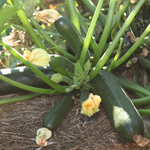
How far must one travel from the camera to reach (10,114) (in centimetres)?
137

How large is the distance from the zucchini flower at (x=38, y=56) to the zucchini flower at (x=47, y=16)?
0.24 meters

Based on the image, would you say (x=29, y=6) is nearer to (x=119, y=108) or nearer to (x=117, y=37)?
(x=117, y=37)

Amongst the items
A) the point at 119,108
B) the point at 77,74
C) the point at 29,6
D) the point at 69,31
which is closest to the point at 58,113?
the point at 77,74

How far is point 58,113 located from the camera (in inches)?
48.8

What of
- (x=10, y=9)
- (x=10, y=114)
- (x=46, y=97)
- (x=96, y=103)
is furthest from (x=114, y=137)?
(x=10, y=9)

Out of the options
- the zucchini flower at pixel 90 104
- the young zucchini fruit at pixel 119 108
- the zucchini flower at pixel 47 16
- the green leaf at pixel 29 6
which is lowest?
the young zucchini fruit at pixel 119 108

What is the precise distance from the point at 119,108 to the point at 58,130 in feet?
1.29

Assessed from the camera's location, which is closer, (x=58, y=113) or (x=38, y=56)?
(x=38, y=56)

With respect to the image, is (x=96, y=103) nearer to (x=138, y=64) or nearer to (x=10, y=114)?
(x=10, y=114)

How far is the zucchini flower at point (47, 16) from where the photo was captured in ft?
3.72

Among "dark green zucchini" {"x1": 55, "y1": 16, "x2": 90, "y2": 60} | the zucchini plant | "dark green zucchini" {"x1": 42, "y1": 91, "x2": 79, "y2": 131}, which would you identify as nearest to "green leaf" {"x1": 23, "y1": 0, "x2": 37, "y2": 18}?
the zucchini plant

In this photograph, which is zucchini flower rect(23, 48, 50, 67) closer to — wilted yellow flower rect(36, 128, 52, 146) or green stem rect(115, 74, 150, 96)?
wilted yellow flower rect(36, 128, 52, 146)

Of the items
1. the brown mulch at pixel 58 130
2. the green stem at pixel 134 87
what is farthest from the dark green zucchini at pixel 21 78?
the green stem at pixel 134 87

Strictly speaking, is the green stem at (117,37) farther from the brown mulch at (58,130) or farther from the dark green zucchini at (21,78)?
the dark green zucchini at (21,78)
